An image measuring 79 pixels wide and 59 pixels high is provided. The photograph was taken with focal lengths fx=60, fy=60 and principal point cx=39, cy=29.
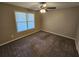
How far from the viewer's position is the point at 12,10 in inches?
125

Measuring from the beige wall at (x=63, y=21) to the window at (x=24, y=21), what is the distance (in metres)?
1.26

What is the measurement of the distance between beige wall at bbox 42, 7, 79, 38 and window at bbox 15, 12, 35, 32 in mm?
1261

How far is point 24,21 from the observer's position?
13.6 ft

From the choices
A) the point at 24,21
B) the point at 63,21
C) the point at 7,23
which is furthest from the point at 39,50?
the point at 63,21

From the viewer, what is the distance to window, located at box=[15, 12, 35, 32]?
3.67 meters

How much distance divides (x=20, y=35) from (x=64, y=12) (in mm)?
3196

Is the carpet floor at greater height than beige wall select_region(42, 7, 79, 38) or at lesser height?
lesser

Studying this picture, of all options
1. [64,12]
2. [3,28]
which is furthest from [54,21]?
[3,28]

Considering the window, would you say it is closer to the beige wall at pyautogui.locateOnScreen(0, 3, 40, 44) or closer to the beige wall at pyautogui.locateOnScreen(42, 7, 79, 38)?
the beige wall at pyautogui.locateOnScreen(0, 3, 40, 44)

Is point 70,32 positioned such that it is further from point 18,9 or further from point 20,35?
point 18,9

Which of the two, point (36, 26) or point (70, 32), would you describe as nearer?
point (70, 32)

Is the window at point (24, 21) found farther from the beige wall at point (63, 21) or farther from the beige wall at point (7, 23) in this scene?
the beige wall at point (63, 21)

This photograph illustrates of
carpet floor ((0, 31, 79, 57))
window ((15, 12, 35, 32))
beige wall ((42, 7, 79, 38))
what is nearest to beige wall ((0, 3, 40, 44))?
window ((15, 12, 35, 32))

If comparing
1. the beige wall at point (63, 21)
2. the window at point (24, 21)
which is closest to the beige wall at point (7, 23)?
the window at point (24, 21)
